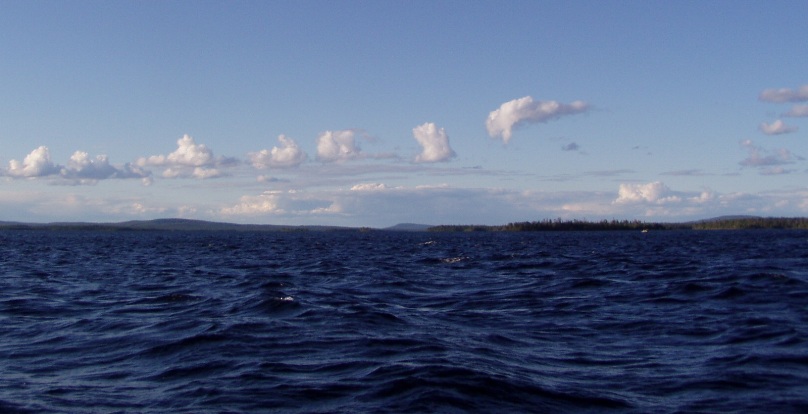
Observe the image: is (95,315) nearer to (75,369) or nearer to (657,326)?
(75,369)

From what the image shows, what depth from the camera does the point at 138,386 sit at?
15.2 meters

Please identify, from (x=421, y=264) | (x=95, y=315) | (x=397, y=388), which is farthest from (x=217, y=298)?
(x=421, y=264)

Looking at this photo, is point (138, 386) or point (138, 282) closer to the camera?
point (138, 386)

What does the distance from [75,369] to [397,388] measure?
7417 mm

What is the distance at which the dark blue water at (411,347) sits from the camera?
14.0 metres

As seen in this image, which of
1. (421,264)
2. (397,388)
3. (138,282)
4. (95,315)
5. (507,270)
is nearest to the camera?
(397,388)

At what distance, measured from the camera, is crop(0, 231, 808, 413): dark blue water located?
14.0 meters

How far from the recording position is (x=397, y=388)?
1457 cm

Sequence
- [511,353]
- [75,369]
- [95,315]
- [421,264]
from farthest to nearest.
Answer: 1. [421,264]
2. [95,315]
3. [511,353]
4. [75,369]

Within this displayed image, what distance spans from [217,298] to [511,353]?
1573cm

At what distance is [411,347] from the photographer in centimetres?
1894

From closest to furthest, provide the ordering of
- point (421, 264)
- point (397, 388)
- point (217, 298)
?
1. point (397, 388)
2. point (217, 298)
3. point (421, 264)

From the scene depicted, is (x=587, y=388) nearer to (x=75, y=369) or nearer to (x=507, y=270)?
(x=75, y=369)

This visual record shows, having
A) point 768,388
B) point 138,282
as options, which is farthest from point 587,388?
point 138,282
